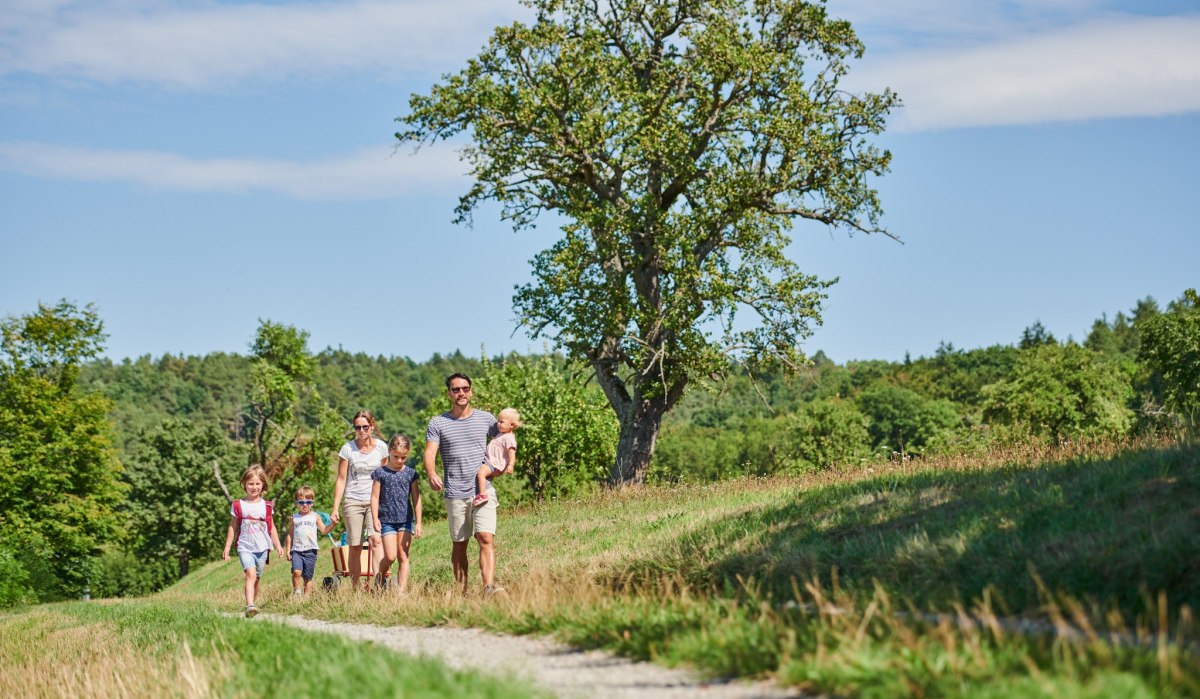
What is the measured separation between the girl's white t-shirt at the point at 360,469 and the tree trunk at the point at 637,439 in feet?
45.3

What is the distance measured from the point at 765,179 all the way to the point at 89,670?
18302mm

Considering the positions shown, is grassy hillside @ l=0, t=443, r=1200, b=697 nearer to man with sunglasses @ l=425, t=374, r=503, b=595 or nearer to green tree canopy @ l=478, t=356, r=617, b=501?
man with sunglasses @ l=425, t=374, r=503, b=595

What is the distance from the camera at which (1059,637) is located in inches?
223

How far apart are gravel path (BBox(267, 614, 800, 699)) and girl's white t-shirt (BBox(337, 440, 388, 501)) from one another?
4.55 m

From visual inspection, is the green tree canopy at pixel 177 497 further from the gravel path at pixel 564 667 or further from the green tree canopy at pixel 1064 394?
the gravel path at pixel 564 667

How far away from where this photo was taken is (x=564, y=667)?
6945 millimetres

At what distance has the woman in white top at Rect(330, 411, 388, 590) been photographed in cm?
1380

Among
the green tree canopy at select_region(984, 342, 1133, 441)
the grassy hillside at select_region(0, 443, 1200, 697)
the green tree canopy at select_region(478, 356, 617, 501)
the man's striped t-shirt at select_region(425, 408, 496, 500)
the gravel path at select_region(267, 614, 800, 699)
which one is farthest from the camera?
the green tree canopy at select_region(984, 342, 1133, 441)

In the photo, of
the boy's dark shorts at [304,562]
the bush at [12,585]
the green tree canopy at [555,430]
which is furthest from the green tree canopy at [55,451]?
the boy's dark shorts at [304,562]

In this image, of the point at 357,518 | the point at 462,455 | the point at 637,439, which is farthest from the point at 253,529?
the point at 637,439

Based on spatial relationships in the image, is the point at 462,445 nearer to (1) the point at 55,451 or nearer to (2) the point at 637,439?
(2) the point at 637,439

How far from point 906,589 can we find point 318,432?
45.0m

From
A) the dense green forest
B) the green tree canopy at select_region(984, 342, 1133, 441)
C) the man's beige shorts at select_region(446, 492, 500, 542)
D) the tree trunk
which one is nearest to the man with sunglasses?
the man's beige shorts at select_region(446, 492, 500, 542)

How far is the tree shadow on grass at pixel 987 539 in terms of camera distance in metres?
7.23
